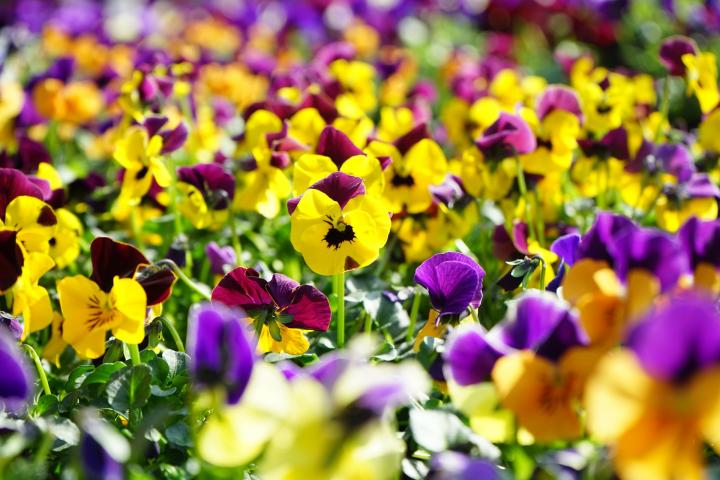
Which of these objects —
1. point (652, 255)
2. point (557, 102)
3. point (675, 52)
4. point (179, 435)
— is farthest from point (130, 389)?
point (675, 52)

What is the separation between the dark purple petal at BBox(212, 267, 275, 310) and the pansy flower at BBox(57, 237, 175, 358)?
0.07 meters

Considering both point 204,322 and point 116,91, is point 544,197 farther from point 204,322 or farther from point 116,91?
point 116,91

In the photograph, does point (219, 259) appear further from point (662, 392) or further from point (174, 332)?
point (662, 392)

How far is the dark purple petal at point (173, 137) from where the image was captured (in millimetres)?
1692

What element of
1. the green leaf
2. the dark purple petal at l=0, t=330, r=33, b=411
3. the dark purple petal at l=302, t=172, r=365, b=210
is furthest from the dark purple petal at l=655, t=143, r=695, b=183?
the dark purple petal at l=0, t=330, r=33, b=411

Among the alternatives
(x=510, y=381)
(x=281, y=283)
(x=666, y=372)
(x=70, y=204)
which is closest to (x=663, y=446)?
(x=666, y=372)

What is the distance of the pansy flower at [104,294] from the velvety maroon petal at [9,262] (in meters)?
0.06

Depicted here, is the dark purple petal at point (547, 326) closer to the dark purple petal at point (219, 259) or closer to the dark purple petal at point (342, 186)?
the dark purple petal at point (342, 186)

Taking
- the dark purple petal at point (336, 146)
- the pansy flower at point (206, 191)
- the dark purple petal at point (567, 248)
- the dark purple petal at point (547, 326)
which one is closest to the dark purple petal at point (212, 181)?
the pansy flower at point (206, 191)

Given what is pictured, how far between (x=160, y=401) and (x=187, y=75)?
1377mm

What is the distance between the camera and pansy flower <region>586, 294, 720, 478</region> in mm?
737

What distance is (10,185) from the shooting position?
4.54ft

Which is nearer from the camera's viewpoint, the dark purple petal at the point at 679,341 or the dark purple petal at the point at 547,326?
the dark purple petal at the point at 679,341

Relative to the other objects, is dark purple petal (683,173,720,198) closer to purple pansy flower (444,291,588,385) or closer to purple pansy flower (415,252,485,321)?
purple pansy flower (415,252,485,321)
